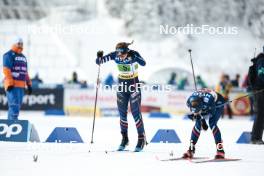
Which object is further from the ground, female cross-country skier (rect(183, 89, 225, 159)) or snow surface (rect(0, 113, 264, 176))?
female cross-country skier (rect(183, 89, 225, 159))

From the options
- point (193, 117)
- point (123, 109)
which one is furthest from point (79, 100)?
point (193, 117)

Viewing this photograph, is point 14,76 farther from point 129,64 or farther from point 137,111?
point 137,111

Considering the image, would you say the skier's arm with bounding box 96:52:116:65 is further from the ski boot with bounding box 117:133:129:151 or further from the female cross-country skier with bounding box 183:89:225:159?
the female cross-country skier with bounding box 183:89:225:159

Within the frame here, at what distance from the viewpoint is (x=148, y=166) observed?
9.26 metres

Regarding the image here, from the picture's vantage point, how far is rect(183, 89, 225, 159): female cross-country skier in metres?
9.95

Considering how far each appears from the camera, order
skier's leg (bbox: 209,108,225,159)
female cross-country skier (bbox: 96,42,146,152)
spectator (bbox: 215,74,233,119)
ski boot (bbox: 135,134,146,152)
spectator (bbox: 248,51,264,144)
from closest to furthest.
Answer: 1. skier's leg (bbox: 209,108,225,159)
2. ski boot (bbox: 135,134,146,152)
3. female cross-country skier (bbox: 96,42,146,152)
4. spectator (bbox: 248,51,264,144)
5. spectator (bbox: 215,74,233,119)

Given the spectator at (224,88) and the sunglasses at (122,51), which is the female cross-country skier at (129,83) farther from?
the spectator at (224,88)

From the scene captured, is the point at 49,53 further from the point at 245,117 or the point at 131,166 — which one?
the point at 131,166

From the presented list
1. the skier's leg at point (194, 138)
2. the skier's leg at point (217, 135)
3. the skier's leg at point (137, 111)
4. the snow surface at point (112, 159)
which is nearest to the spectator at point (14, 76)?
the snow surface at point (112, 159)

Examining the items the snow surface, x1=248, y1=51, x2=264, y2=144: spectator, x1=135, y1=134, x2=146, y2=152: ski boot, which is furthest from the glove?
x1=248, y1=51, x2=264, y2=144: spectator

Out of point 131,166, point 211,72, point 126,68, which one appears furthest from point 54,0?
point 131,166

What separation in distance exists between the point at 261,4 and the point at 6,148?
20.3m

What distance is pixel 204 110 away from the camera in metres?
10.1

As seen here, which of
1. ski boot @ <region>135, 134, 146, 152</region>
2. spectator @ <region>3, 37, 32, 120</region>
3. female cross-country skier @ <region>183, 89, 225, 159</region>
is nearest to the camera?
female cross-country skier @ <region>183, 89, 225, 159</region>
